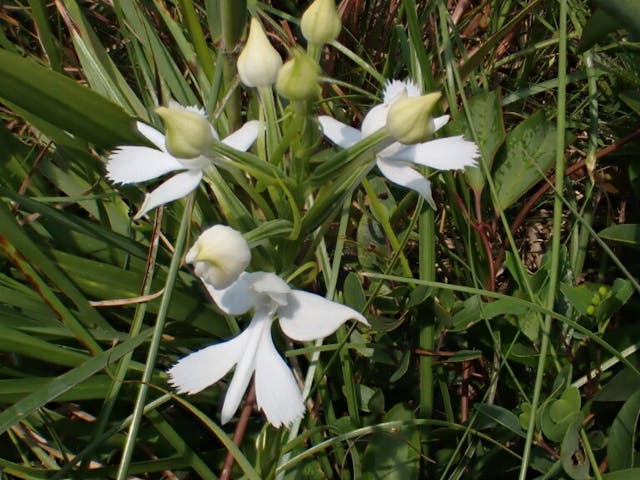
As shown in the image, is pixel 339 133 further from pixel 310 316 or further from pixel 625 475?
pixel 625 475

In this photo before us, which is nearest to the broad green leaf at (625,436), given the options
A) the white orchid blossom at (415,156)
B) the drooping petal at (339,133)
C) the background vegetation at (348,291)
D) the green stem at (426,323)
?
A: the background vegetation at (348,291)

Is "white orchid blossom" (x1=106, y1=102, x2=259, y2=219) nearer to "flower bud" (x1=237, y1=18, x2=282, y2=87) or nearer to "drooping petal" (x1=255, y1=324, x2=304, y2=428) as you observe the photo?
"flower bud" (x1=237, y1=18, x2=282, y2=87)

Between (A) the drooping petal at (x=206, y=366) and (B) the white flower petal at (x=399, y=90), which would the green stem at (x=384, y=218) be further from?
(A) the drooping petal at (x=206, y=366)

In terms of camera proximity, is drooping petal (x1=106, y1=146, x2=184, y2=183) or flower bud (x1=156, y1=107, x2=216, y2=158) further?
drooping petal (x1=106, y1=146, x2=184, y2=183)

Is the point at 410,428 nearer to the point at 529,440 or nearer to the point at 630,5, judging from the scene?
the point at 529,440

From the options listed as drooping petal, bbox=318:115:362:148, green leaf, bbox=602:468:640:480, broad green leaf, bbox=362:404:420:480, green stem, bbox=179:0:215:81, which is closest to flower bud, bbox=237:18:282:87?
drooping petal, bbox=318:115:362:148

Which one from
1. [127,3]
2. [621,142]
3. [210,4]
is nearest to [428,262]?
[621,142]

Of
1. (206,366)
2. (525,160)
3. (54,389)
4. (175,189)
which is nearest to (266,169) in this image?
(175,189)
